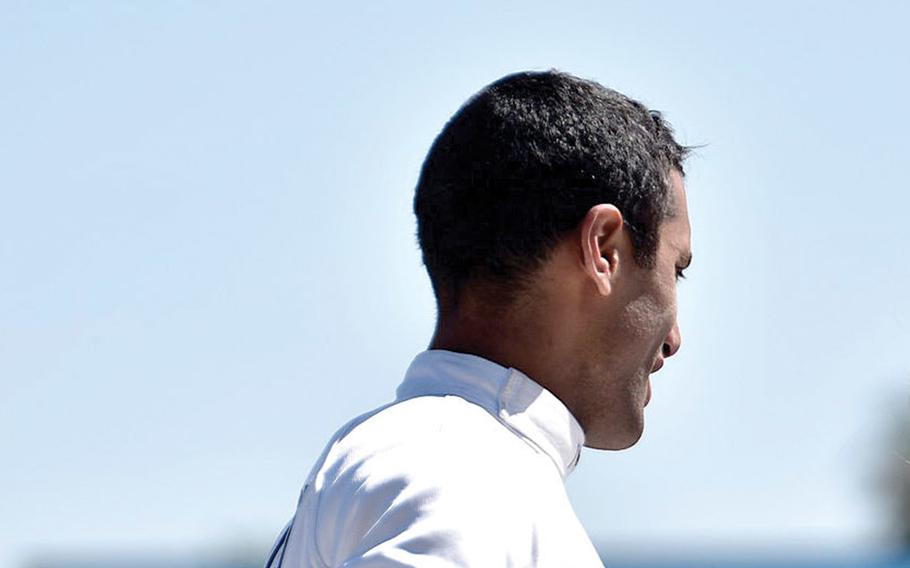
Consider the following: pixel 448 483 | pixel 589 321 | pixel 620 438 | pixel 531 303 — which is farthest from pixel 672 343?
pixel 448 483

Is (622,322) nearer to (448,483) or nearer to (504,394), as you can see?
(504,394)

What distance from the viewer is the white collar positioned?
317cm

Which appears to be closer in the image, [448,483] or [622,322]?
[448,483]

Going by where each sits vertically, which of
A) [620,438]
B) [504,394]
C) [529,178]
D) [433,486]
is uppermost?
[529,178]

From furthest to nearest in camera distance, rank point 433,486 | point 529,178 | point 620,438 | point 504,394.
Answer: point 620,438, point 529,178, point 504,394, point 433,486

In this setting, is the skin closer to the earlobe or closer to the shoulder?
the earlobe

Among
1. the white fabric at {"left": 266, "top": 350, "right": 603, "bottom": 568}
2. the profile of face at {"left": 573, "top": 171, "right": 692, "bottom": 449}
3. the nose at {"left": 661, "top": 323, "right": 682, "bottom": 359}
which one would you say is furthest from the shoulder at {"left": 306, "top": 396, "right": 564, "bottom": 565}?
the nose at {"left": 661, "top": 323, "right": 682, "bottom": 359}

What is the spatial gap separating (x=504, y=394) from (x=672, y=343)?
53cm

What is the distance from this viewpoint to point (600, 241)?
3250 millimetres

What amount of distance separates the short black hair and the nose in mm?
240

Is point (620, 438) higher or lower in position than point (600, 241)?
lower

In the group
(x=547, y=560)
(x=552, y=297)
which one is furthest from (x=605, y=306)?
(x=547, y=560)

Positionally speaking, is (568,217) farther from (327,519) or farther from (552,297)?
(327,519)

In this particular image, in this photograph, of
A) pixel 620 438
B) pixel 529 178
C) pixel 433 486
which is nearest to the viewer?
pixel 433 486
